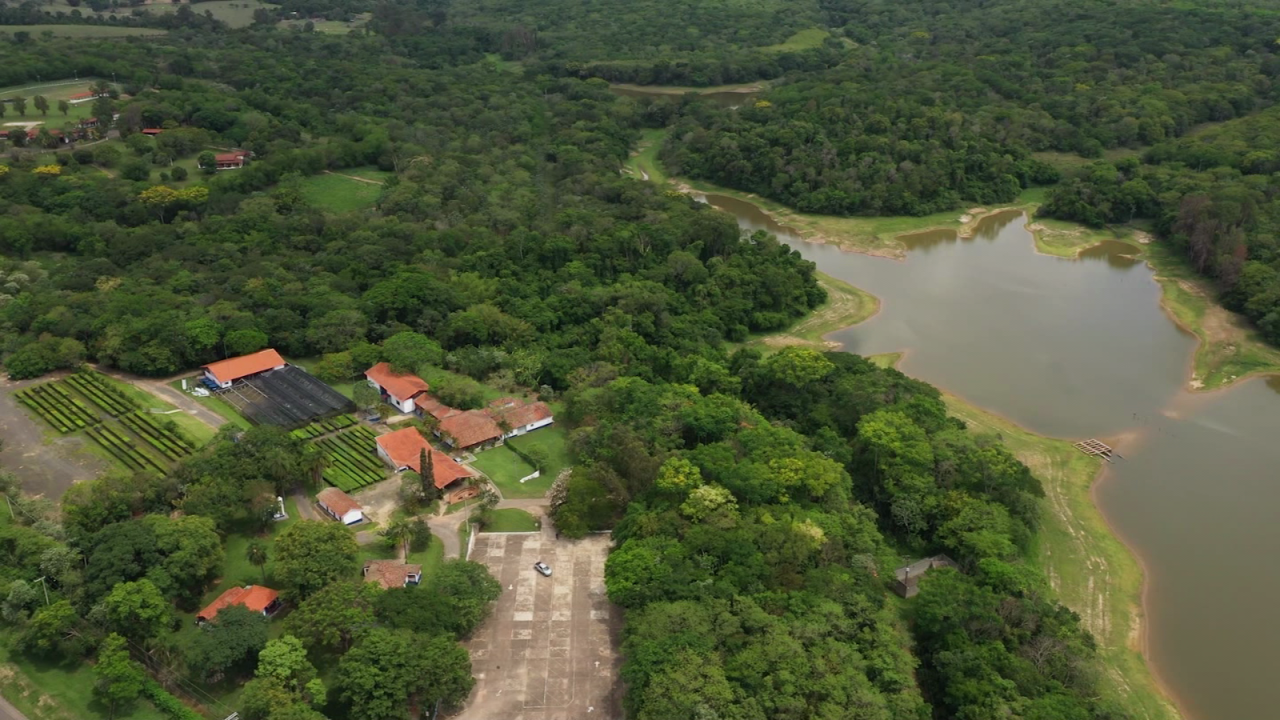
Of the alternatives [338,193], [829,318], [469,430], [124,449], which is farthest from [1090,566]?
[338,193]

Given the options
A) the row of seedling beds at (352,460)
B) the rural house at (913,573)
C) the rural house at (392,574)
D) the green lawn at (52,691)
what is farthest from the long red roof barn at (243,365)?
the rural house at (913,573)

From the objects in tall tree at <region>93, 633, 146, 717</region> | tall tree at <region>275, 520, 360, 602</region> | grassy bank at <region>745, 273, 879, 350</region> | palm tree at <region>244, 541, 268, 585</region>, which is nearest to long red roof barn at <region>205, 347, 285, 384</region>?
palm tree at <region>244, 541, 268, 585</region>

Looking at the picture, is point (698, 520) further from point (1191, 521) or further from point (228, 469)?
point (1191, 521)

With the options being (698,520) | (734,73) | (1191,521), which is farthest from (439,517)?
(734,73)

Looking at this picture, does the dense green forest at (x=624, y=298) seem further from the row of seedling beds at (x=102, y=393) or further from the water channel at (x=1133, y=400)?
the water channel at (x=1133, y=400)

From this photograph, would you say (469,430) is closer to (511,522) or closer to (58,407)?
(511,522)

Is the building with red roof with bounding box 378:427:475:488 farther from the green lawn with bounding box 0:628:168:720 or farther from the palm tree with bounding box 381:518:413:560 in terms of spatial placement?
the green lawn with bounding box 0:628:168:720
